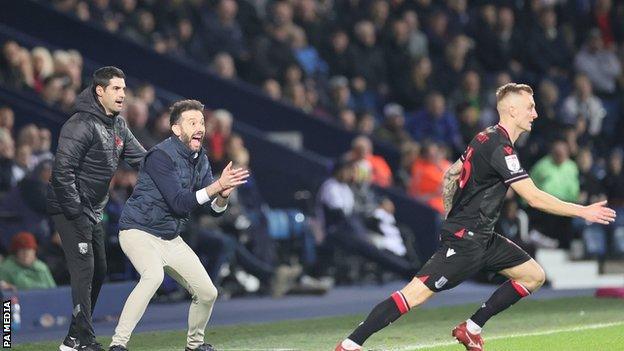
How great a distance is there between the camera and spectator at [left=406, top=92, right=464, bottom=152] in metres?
20.6

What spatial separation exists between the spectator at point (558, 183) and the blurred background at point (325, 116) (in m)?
0.03

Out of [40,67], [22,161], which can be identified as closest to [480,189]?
[22,161]

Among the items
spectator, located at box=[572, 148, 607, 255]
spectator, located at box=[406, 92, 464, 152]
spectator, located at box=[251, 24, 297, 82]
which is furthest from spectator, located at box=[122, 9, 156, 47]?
spectator, located at box=[572, 148, 607, 255]

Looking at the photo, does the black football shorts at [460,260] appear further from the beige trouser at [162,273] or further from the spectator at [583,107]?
the spectator at [583,107]

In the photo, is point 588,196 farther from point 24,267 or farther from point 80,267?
point 80,267

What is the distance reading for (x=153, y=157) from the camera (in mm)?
9891

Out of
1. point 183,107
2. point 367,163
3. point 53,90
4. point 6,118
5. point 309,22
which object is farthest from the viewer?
point 309,22

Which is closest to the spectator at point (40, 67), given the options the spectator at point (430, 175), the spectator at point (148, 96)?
the spectator at point (148, 96)

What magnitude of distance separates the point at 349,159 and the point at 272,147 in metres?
0.98

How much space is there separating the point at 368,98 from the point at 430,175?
2579 mm

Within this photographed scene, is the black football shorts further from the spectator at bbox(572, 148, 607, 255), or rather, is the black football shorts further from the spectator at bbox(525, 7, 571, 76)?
the spectator at bbox(525, 7, 571, 76)

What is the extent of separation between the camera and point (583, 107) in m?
22.0

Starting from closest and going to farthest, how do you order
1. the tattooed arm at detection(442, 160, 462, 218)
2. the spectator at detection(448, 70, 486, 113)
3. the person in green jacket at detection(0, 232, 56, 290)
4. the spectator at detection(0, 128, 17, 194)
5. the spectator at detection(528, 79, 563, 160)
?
the tattooed arm at detection(442, 160, 462, 218)
the person in green jacket at detection(0, 232, 56, 290)
the spectator at detection(0, 128, 17, 194)
the spectator at detection(528, 79, 563, 160)
the spectator at detection(448, 70, 486, 113)

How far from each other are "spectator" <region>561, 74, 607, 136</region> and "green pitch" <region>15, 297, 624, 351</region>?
24.6ft
